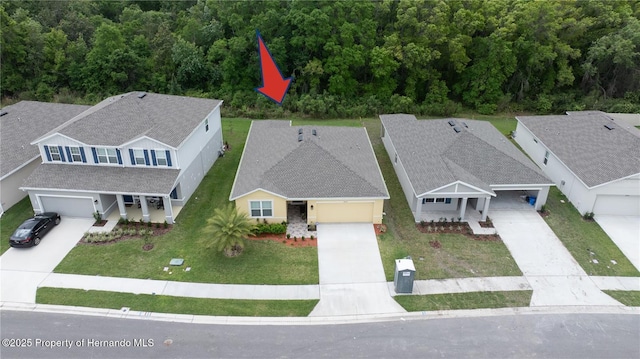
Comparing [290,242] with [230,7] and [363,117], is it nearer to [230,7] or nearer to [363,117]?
[363,117]

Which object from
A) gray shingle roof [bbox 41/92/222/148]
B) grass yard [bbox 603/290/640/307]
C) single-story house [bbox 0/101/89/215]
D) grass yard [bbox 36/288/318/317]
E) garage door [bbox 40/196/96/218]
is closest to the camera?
grass yard [bbox 36/288/318/317]

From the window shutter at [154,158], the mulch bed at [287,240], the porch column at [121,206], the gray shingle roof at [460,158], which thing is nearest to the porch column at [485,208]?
the gray shingle roof at [460,158]

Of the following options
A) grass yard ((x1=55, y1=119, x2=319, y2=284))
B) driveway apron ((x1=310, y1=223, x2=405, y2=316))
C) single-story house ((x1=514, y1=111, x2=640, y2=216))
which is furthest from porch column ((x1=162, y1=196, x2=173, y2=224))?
single-story house ((x1=514, y1=111, x2=640, y2=216))

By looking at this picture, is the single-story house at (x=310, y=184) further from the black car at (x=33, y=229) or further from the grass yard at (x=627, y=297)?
the grass yard at (x=627, y=297)

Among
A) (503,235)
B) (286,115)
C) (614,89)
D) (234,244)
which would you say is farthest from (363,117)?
(614,89)

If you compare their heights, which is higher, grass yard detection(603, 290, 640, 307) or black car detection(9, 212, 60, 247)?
black car detection(9, 212, 60, 247)

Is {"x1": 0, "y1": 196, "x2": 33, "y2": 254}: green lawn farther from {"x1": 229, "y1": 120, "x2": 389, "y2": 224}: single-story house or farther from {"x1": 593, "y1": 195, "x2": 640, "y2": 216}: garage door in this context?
{"x1": 593, "y1": 195, "x2": 640, "y2": 216}: garage door
